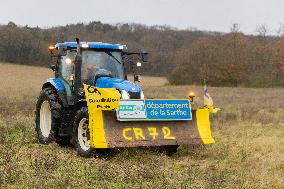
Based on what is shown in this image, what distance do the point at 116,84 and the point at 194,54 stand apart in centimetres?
4435

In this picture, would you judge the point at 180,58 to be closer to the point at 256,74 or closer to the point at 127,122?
the point at 256,74

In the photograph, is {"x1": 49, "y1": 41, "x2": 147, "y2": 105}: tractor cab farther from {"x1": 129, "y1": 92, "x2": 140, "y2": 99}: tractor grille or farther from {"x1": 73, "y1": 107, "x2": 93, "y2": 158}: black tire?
{"x1": 73, "y1": 107, "x2": 93, "y2": 158}: black tire

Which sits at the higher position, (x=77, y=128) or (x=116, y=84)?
(x=116, y=84)

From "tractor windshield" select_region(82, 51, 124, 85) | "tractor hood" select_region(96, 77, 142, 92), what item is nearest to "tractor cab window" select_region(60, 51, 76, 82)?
"tractor windshield" select_region(82, 51, 124, 85)

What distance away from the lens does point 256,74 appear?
178 ft

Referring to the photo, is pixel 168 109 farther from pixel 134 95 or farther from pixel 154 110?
pixel 134 95

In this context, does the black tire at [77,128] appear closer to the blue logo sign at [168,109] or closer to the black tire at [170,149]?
the blue logo sign at [168,109]

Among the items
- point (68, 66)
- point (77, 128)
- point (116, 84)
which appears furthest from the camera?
point (68, 66)

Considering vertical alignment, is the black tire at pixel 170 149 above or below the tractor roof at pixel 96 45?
below

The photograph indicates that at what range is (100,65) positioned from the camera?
9461 millimetres

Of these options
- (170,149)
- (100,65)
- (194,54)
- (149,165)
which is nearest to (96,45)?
(100,65)

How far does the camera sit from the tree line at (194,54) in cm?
5244

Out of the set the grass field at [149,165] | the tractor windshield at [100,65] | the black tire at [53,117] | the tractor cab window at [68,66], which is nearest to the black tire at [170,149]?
the grass field at [149,165]

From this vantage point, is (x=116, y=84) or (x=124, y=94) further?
(x=116, y=84)
